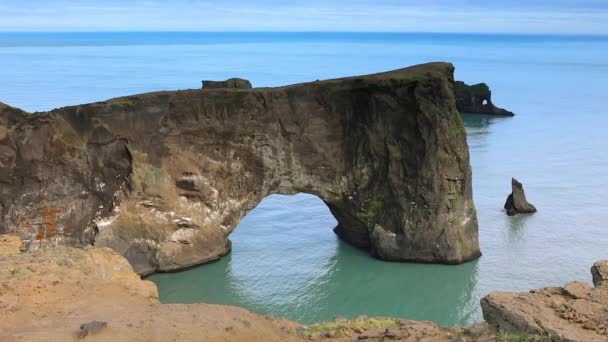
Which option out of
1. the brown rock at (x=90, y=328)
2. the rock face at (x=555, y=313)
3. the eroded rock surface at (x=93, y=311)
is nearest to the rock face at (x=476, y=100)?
the eroded rock surface at (x=93, y=311)

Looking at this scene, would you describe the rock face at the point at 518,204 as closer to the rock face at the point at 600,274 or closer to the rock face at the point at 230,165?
the rock face at the point at 230,165

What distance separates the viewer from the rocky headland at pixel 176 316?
1322 cm

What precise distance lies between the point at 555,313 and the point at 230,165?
15.2m

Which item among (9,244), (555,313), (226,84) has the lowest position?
(555,313)

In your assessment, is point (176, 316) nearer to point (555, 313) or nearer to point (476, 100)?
point (555, 313)

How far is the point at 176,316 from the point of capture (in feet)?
50.8

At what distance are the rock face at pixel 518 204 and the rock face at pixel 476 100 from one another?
1694 inches

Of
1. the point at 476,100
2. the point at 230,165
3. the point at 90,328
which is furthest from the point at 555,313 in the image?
the point at 476,100

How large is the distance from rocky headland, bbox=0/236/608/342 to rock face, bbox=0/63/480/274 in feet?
22.7

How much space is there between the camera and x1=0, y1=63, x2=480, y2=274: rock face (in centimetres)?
2442

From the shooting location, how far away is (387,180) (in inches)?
1032

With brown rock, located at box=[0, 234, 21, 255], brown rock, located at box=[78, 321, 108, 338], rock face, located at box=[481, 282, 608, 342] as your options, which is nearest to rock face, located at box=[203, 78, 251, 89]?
brown rock, located at box=[0, 234, 21, 255]

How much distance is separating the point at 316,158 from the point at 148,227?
22.6 feet

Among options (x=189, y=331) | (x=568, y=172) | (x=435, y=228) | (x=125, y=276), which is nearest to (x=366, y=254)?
(x=435, y=228)
